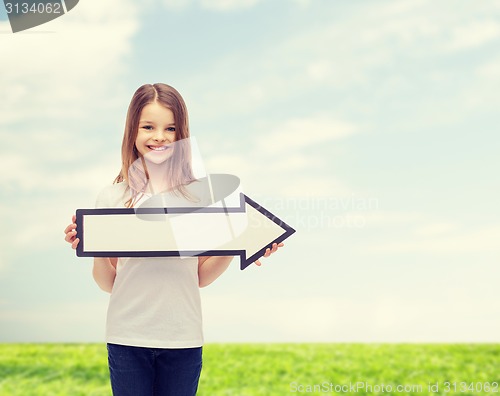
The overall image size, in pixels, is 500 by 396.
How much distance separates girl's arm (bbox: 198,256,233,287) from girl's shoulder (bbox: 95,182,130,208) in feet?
1.01

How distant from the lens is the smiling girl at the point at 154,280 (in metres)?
1.75

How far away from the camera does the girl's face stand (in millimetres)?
1930

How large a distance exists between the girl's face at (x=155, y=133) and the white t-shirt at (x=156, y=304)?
0.33m

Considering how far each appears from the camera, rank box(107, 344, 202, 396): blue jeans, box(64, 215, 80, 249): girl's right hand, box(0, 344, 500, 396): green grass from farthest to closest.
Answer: box(0, 344, 500, 396): green grass
box(64, 215, 80, 249): girl's right hand
box(107, 344, 202, 396): blue jeans

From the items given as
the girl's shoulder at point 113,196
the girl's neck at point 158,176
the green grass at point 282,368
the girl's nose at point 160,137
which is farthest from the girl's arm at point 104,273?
the green grass at point 282,368

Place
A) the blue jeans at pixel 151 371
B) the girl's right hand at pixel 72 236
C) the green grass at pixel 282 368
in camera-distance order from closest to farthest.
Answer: the blue jeans at pixel 151 371 < the girl's right hand at pixel 72 236 < the green grass at pixel 282 368

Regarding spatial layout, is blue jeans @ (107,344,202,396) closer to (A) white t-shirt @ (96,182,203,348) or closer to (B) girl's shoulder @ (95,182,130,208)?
(A) white t-shirt @ (96,182,203,348)

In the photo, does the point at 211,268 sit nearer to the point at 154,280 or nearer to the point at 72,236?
the point at 154,280

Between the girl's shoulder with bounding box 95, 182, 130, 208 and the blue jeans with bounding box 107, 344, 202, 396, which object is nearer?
the blue jeans with bounding box 107, 344, 202, 396

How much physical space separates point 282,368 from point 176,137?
2.21 m

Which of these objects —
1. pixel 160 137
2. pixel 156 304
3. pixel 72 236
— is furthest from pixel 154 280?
pixel 160 137

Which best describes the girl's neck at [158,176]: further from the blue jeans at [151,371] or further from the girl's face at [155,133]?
the blue jeans at [151,371]

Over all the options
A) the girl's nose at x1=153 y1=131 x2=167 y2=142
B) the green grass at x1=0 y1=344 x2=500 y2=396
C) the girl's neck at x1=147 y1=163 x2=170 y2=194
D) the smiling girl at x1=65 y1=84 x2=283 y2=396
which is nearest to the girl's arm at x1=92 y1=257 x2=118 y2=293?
the smiling girl at x1=65 y1=84 x2=283 y2=396

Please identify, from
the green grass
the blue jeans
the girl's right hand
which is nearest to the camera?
the blue jeans
